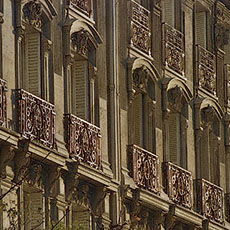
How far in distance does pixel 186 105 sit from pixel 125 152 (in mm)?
5781

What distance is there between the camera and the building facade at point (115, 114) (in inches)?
1688

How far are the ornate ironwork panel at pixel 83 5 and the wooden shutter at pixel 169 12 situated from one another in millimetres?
7499

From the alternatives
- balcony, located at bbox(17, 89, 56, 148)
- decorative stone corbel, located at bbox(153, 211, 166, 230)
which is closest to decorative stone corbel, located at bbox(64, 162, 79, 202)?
balcony, located at bbox(17, 89, 56, 148)

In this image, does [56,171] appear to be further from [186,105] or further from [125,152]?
[186,105]

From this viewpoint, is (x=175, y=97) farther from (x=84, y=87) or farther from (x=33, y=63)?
(x=33, y=63)

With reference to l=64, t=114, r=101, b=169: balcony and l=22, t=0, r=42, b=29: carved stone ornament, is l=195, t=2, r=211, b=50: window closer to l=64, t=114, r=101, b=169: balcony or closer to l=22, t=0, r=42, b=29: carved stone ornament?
l=64, t=114, r=101, b=169: balcony

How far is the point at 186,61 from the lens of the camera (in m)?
55.1

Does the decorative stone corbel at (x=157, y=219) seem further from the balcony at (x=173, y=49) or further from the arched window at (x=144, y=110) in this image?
the balcony at (x=173, y=49)

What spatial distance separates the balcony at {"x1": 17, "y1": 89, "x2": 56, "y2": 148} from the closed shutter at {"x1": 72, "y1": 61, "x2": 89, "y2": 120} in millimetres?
2913

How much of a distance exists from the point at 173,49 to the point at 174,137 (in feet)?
8.88

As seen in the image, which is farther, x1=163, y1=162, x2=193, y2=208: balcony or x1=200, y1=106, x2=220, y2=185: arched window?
x1=200, y1=106, x2=220, y2=185: arched window

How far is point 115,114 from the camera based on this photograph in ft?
159

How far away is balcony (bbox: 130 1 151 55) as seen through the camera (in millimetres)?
50562

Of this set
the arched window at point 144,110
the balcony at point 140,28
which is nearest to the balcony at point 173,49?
the balcony at point 140,28
